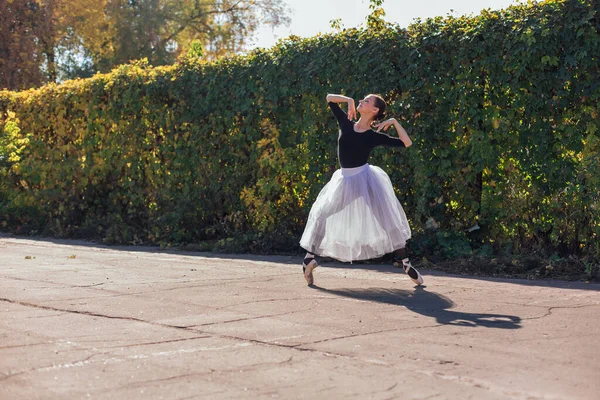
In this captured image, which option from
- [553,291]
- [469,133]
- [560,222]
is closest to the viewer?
[553,291]

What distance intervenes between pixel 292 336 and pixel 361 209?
296 centimetres

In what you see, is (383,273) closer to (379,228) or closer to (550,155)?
(379,228)

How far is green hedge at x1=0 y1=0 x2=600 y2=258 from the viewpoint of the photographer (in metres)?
10.4

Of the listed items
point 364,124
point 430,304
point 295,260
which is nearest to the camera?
point 430,304

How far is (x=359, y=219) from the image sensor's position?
9281 millimetres

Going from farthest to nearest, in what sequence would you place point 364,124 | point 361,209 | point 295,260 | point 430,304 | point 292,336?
point 295,260
point 364,124
point 361,209
point 430,304
point 292,336

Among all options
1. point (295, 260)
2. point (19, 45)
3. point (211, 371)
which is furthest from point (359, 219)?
point (19, 45)

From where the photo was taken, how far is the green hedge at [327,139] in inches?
408

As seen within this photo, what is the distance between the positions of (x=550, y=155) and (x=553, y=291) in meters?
2.22

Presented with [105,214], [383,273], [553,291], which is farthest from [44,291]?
[105,214]

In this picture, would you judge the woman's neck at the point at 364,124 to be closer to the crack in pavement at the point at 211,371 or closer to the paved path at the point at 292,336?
the paved path at the point at 292,336

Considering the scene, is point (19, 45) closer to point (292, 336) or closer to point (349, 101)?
point (349, 101)

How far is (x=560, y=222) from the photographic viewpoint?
1043 cm

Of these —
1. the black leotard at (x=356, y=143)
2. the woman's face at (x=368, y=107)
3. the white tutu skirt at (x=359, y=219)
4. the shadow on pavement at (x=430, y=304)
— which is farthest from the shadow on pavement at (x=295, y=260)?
the woman's face at (x=368, y=107)
